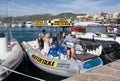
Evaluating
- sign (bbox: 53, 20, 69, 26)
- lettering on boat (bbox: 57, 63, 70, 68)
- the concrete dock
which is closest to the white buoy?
lettering on boat (bbox: 57, 63, 70, 68)

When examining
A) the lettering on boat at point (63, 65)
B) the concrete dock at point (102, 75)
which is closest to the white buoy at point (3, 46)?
the lettering on boat at point (63, 65)

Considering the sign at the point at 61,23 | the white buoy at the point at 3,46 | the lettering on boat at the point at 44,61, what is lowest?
the lettering on boat at the point at 44,61

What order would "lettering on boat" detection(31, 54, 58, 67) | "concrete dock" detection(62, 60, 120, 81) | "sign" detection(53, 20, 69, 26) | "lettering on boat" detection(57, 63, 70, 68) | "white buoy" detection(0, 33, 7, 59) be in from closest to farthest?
"concrete dock" detection(62, 60, 120, 81) → "white buoy" detection(0, 33, 7, 59) → "lettering on boat" detection(57, 63, 70, 68) → "lettering on boat" detection(31, 54, 58, 67) → "sign" detection(53, 20, 69, 26)

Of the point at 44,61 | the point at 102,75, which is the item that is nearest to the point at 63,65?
the point at 44,61

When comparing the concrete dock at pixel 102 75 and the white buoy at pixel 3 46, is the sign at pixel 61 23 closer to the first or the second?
the white buoy at pixel 3 46

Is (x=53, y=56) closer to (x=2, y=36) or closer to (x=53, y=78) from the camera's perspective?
(x=53, y=78)

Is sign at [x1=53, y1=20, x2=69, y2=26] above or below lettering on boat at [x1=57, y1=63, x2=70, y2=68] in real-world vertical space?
above

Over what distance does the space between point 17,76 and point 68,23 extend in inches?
191

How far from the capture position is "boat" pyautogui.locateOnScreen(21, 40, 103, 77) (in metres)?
10.5

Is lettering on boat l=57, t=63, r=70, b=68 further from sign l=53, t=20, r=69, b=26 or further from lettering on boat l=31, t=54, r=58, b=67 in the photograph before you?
sign l=53, t=20, r=69, b=26

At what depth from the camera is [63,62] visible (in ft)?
36.1

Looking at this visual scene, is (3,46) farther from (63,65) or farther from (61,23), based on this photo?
(61,23)

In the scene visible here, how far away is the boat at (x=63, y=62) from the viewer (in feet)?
34.5

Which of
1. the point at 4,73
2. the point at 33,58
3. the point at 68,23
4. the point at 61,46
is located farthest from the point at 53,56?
the point at 4,73
